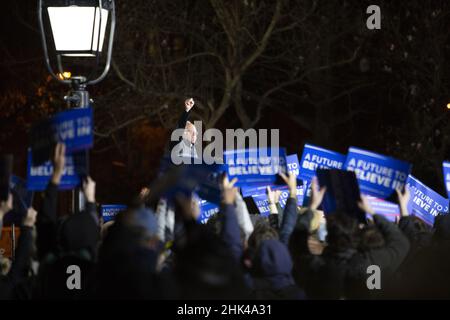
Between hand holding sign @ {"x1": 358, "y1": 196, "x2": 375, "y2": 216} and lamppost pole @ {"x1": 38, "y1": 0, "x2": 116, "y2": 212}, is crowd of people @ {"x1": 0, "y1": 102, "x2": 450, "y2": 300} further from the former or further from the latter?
lamppost pole @ {"x1": 38, "y1": 0, "x2": 116, "y2": 212}

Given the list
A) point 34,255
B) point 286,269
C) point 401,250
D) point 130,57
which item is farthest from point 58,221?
point 130,57

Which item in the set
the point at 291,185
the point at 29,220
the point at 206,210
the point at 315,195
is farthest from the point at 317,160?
the point at 29,220

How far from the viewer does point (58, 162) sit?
7.21m

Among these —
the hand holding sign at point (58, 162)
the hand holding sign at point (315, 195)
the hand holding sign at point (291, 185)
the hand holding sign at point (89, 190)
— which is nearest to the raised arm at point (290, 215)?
the hand holding sign at point (291, 185)

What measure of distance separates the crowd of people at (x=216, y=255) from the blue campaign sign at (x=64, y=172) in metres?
0.15

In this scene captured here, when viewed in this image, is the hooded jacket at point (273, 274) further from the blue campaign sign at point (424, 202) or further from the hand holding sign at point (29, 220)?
the blue campaign sign at point (424, 202)

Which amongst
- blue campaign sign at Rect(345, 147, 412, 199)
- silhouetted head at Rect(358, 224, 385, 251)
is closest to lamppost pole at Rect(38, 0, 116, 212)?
blue campaign sign at Rect(345, 147, 412, 199)

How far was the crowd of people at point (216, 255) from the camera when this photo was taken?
18.0 ft

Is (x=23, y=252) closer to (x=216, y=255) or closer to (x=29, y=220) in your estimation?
(x=29, y=220)

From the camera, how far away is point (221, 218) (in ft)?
23.4

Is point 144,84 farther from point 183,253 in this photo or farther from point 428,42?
point 183,253

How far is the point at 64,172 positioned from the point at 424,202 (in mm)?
5071

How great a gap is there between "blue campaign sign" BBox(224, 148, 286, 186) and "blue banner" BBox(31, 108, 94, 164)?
1877mm

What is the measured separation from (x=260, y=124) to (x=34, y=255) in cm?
2207
